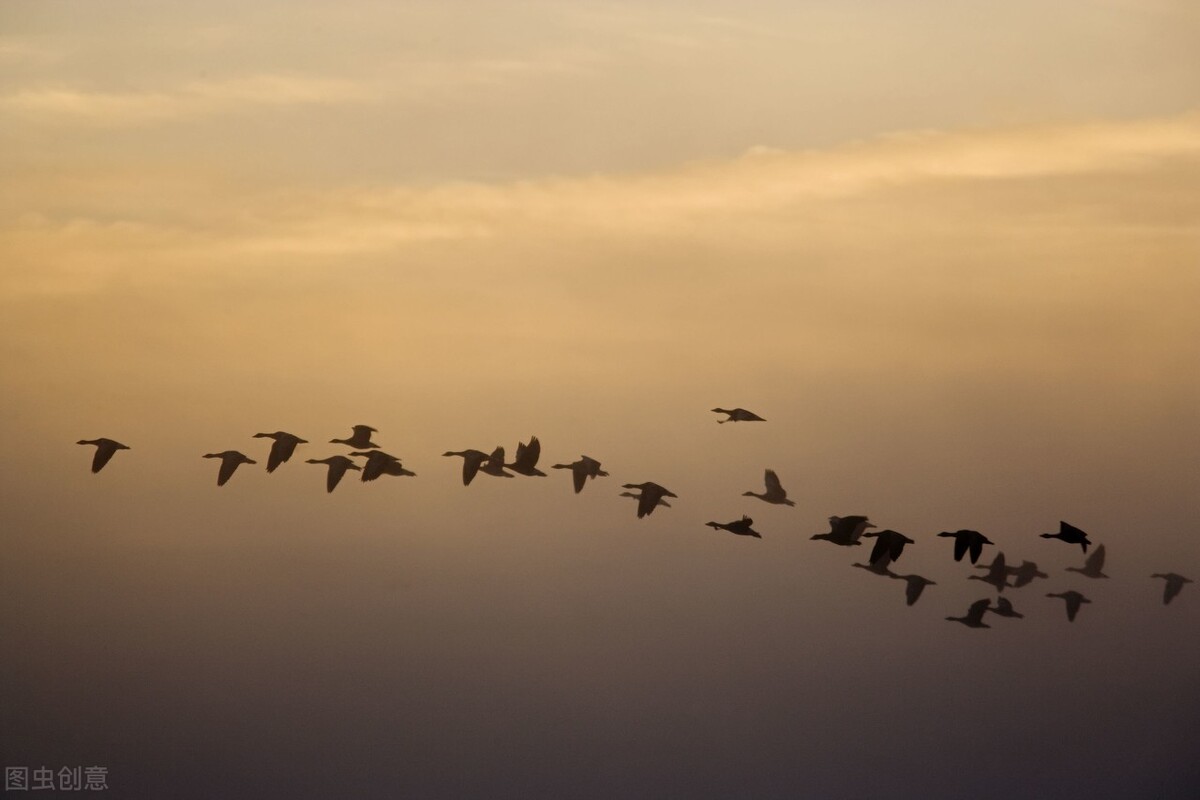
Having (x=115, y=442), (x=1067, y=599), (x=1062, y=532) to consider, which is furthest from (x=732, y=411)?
(x=115, y=442)

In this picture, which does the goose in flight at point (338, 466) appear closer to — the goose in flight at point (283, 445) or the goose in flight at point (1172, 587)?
the goose in flight at point (283, 445)

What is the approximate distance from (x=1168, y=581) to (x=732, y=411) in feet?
42.6

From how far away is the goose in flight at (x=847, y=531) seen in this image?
1305 inches

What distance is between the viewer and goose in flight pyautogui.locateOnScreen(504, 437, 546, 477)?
34.6 metres

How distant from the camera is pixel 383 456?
3503cm

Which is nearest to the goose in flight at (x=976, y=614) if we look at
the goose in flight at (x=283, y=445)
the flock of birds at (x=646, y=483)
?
the flock of birds at (x=646, y=483)

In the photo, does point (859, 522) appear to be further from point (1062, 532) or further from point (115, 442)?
point (115, 442)

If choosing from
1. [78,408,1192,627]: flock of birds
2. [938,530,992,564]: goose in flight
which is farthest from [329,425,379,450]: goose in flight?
[938,530,992,564]: goose in flight

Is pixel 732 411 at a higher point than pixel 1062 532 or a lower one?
higher

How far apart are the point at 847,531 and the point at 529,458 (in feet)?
21.3

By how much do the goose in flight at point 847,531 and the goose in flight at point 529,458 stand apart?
18.7 ft

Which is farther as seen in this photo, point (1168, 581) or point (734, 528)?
point (1168, 581)

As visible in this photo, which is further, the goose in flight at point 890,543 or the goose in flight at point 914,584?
the goose in flight at point 914,584

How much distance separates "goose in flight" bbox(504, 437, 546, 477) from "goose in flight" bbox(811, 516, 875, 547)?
570 cm
